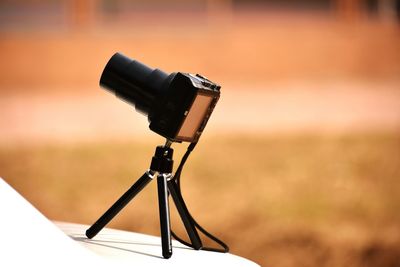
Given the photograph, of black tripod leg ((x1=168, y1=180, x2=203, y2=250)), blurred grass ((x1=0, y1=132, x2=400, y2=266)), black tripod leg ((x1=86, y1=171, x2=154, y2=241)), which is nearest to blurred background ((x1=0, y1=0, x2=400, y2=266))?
blurred grass ((x1=0, y1=132, x2=400, y2=266))

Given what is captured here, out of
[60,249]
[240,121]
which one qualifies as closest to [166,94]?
[60,249]

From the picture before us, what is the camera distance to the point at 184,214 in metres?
1.26

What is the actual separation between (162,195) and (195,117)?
0.44 feet

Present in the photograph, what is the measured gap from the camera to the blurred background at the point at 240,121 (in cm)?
317

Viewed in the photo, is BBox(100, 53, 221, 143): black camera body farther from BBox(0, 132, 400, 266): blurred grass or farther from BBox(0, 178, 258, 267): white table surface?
BBox(0, 132, 400, 266): blurred grass

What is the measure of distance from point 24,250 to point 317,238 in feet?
7.04

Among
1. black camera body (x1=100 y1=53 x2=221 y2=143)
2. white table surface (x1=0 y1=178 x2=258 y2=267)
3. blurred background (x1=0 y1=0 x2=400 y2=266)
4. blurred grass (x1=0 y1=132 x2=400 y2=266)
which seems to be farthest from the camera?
blurred background (x1=0 y1=0 x2=400 y2=266)

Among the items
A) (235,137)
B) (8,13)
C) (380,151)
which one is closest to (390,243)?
(380,151)

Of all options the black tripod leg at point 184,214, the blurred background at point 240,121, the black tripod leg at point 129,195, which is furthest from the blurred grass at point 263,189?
the black tripod leg at point 129,195

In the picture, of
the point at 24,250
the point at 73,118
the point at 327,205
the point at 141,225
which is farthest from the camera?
the point at 73,118

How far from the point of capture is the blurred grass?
2.99 m

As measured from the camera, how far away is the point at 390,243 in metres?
3.04

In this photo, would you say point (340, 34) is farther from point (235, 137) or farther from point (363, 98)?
point (235, 137)

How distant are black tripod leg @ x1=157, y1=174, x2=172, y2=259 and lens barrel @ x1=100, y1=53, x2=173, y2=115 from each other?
4.6 inches
